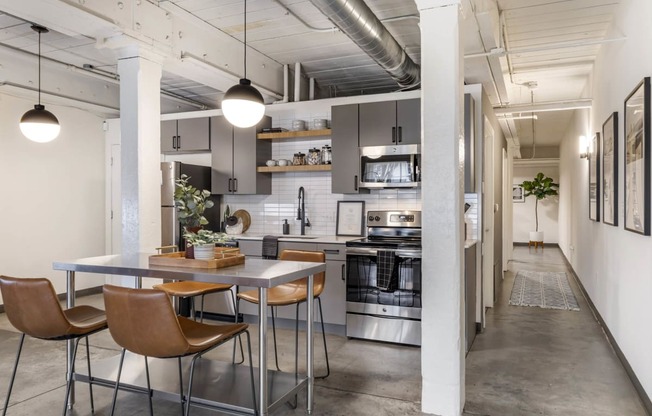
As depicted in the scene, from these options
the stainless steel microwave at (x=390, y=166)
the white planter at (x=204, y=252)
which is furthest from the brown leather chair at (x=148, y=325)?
the stainless steel microwave at (x=390, y=166)

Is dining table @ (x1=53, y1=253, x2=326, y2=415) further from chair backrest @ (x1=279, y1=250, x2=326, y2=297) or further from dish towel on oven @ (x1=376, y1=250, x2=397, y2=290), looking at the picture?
dish towel on oven @ (x1=376, y1=250, x2=397, y2=290)

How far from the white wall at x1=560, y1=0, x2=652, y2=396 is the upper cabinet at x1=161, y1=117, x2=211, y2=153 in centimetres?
431

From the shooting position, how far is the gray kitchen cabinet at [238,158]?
18.2 ft

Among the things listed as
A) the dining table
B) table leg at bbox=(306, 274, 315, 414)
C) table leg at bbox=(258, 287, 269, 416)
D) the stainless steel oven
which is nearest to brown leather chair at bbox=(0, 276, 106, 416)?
the dining table

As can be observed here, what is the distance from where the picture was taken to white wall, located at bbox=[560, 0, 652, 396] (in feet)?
9.86

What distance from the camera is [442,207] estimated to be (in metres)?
2.84

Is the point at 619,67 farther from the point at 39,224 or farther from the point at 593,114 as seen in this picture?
the point at 39,224

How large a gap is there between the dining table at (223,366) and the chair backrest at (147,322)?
277mm

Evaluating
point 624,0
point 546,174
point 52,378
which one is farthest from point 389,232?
point 546,174

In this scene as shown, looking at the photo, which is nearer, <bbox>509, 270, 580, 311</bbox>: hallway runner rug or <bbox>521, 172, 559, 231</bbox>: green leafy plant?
<bbox>509, 270, 580, 311</bbox>: hallway runner rug

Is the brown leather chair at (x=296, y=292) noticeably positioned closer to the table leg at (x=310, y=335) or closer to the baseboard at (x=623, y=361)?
the table leg at (x=310, y=335)

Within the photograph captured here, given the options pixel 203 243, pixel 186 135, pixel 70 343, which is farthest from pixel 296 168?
pixel 70 343

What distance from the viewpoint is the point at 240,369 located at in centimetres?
304

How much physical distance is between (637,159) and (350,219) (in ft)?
9.60
